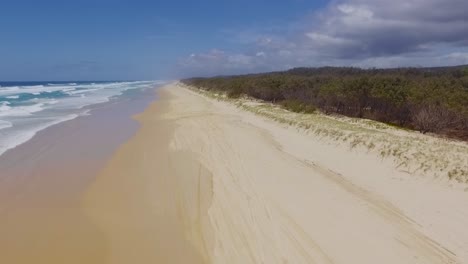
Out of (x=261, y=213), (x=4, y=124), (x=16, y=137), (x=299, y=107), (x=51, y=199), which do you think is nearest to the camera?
(x=261, y=213)

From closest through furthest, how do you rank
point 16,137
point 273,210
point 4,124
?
point 273,210
point 16,137
point 4,124

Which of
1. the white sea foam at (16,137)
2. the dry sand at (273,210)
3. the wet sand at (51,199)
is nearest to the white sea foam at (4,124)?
the white sea foam at (16,137)

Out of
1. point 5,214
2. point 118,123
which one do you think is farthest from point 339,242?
point 118,123

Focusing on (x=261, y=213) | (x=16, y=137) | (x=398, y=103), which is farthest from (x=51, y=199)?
(x=398, y=103)

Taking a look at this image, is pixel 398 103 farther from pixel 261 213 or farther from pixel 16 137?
pixel 16 137

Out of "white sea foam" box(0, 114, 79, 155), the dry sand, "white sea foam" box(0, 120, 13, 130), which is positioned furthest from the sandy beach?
"white sea foam" box(0, 120, 13, 130)

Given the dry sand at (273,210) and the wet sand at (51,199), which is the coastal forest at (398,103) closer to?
A: the dry sand at (273,210)
